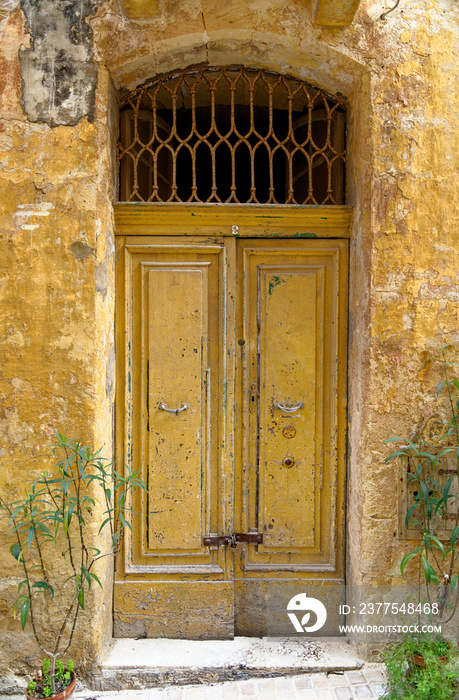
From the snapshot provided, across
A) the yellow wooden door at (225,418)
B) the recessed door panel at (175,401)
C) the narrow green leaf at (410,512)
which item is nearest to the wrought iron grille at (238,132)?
the yellow wooden door at (225,418)

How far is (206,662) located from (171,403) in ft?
4.54

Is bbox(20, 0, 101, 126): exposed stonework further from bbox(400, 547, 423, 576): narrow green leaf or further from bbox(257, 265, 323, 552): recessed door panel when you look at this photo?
bbox(400, 547, 423, 576): narrow green leaf

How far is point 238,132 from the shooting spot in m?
3.29

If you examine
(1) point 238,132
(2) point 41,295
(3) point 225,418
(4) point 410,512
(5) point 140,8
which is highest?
(5) point 140,8

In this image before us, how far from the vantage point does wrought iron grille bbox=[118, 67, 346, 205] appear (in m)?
3.00

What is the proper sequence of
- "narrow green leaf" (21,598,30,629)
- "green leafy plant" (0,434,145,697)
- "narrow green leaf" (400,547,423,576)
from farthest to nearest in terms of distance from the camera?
"green leafy plant" (0,434,145,697) < "narrow green leaf" (400,547,423,576) < "narrow green leaf" (21,598,30,629)

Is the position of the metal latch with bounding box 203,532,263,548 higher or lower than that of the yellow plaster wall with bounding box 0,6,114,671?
lower

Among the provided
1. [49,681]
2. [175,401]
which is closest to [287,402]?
[175,401]

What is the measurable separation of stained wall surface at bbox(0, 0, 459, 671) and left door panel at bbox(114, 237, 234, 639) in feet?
0.71

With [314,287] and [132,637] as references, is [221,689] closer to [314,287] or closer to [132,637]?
[132,637]

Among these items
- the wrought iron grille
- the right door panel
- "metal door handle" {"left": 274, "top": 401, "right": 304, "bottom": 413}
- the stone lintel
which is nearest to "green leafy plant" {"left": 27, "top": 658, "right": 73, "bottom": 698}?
the right door panel

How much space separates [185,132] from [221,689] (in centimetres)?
351
